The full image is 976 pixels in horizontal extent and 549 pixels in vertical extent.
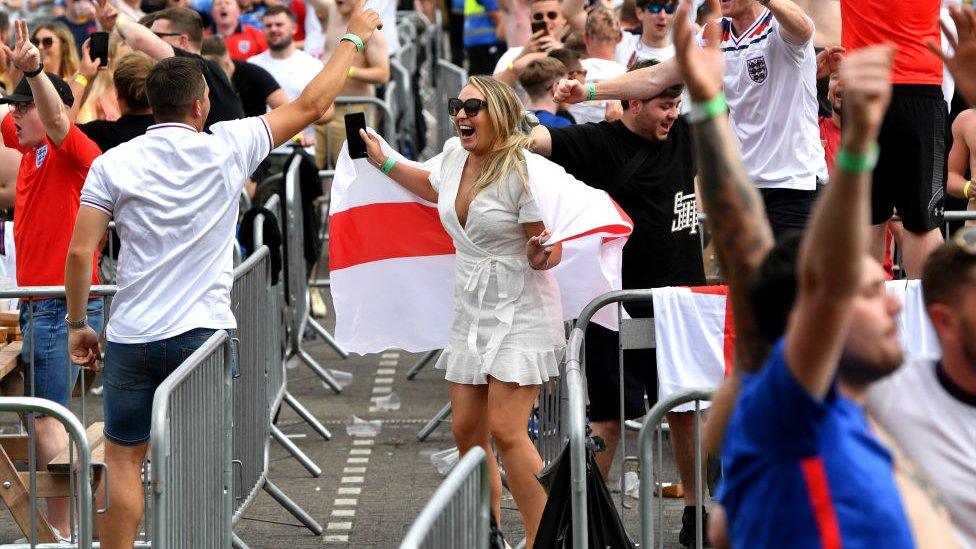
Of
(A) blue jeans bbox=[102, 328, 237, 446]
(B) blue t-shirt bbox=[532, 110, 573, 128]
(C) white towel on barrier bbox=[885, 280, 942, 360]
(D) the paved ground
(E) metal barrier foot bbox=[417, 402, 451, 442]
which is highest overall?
(B) blue t-shirt bbox=[532, 110, 573, 128]

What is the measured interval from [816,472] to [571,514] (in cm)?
271

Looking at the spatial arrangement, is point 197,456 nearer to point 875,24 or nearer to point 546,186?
point 546,186

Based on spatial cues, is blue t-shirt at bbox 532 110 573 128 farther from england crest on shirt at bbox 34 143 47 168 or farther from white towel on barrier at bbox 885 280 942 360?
white towel on barrier at bbox 885 280 942 360

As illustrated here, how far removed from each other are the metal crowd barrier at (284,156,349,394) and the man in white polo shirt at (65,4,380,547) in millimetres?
Answer: 3570

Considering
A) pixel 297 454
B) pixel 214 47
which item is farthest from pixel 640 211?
pixel 214 47

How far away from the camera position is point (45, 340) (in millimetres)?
6582

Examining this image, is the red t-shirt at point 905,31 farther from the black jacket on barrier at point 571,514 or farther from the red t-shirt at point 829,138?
the black jacket on barrier at point 571,514

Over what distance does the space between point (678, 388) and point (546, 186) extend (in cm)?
103

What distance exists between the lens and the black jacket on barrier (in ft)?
17.1

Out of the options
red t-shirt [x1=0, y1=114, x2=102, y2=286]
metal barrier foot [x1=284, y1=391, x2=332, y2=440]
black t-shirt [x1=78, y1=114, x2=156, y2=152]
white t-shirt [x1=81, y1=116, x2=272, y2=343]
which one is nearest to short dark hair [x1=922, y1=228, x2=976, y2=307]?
white t-shirt [x1=81, y1=116, x2=272, y2=343]

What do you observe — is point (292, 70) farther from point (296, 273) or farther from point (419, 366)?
point (419, 366)

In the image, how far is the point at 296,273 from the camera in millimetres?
9469

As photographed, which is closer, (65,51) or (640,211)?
(640,211)

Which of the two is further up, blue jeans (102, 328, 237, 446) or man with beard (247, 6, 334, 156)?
man with beard (247, 6, 334, 156)
